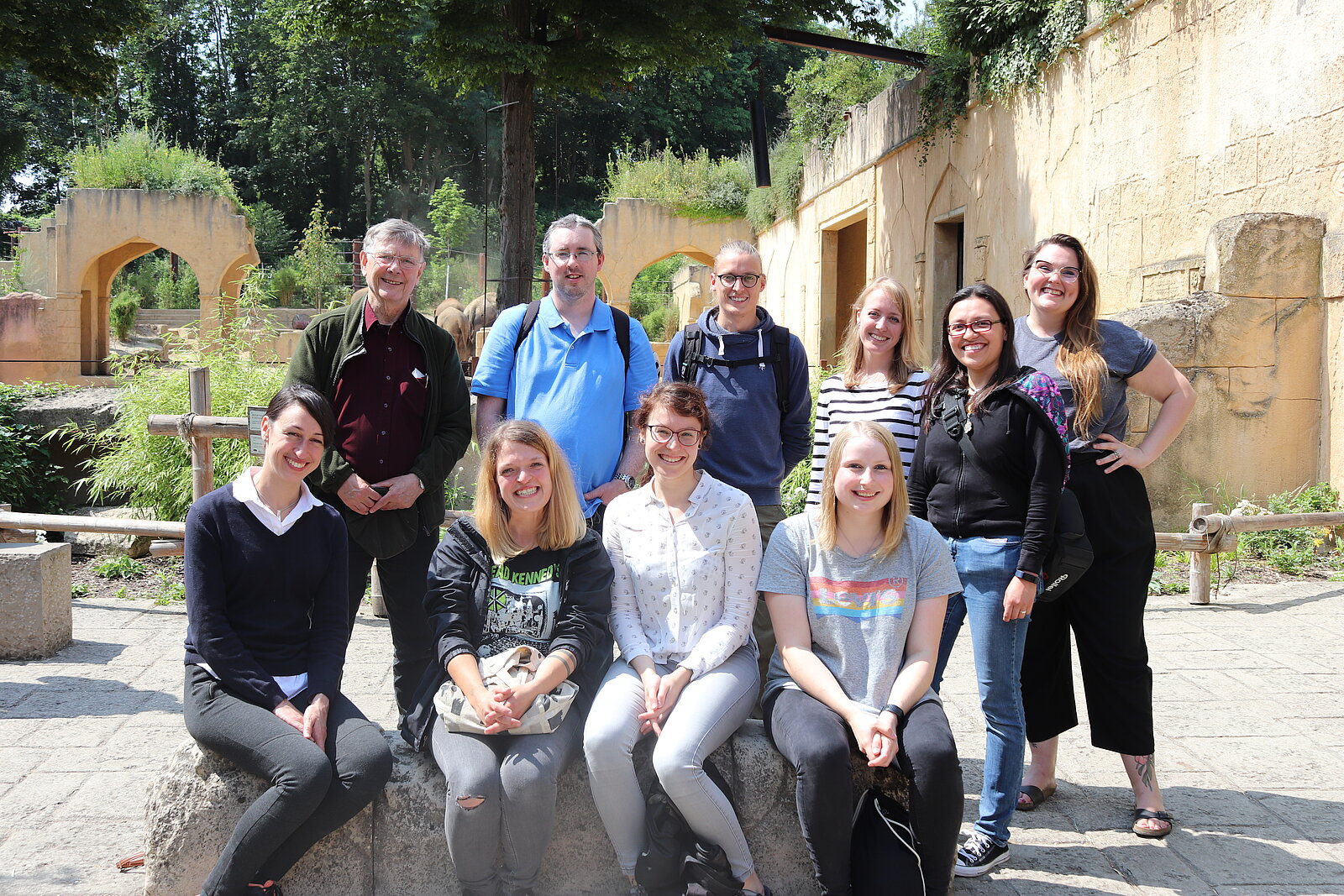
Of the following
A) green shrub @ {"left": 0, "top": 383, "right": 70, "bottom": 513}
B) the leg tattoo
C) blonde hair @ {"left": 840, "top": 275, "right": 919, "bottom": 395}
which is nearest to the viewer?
the leg tattoo

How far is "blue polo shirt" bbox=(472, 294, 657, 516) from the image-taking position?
11.4 feet

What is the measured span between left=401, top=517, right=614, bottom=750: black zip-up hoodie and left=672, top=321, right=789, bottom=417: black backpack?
0.81 m

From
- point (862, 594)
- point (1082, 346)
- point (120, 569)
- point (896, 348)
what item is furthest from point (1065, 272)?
point (120, 569)

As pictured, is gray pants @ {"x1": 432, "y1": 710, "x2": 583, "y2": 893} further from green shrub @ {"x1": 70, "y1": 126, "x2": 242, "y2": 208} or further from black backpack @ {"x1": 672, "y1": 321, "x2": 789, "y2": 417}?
green shrub @ {"x1": 70, "y1": 126, "x2": 242, "y2": 208}

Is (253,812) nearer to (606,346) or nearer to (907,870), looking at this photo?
(907,870)

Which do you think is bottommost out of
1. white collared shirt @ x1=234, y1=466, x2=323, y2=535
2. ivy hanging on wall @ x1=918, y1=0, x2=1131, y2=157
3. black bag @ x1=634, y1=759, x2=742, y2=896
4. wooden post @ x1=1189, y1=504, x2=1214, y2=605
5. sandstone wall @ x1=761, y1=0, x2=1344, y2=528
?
black bag @ x1=634, y1=759, x2=742, y2=896

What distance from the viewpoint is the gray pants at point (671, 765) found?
8.54ft

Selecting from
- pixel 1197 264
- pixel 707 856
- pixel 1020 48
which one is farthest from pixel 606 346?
pixel 1020 48

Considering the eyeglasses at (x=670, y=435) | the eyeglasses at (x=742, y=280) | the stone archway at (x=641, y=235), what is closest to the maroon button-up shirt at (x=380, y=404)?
the eyeglasses at (x=670, y=435)

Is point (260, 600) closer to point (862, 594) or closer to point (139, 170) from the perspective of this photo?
point (862, 594)

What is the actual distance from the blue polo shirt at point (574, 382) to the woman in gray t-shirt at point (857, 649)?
31.5 inches

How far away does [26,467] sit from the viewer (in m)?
9.72

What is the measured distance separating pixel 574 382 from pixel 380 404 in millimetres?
655

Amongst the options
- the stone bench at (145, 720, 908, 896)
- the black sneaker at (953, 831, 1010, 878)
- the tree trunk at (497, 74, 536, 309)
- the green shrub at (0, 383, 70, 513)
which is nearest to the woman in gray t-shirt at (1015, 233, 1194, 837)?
the black sneaker at (953, 831, 1010, 878)
